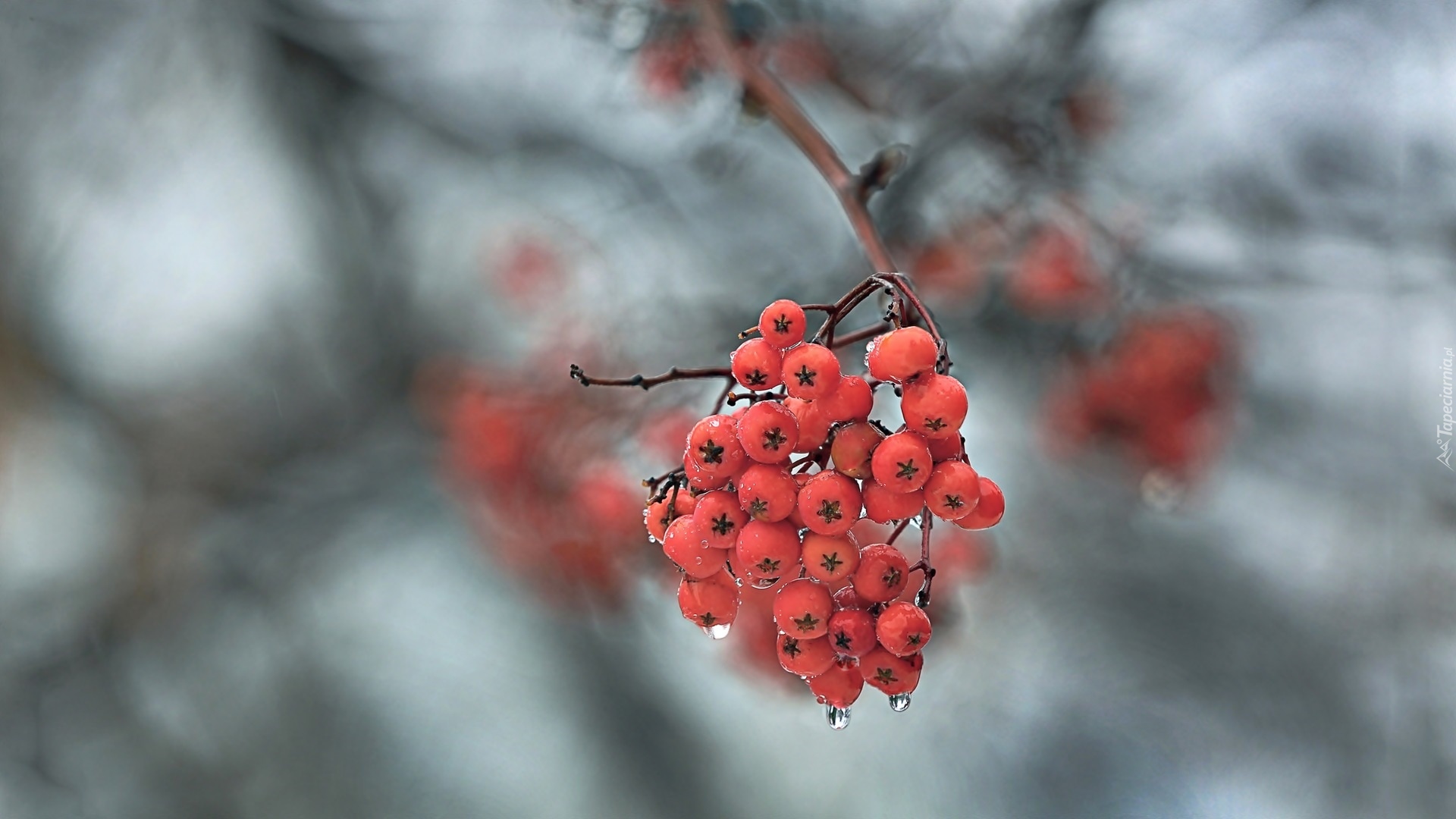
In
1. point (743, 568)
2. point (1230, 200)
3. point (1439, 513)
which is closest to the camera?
point (743, 568)

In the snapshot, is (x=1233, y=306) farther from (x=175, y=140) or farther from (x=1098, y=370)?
(x=175, y=140)

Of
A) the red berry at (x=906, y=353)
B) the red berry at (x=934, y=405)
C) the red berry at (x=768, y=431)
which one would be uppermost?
the red berry at (x=906, y=353)

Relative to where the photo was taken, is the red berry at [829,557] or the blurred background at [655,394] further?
the blurred background at [655,394]

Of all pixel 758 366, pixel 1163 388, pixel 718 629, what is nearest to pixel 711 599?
pixel 718 629

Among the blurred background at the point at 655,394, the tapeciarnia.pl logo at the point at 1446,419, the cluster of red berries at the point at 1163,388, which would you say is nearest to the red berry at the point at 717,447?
the blurred background at the point at 655,394

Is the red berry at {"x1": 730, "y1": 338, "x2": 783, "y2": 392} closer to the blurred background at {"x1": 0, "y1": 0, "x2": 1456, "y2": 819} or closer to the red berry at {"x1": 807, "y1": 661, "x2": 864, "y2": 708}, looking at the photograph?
the red berry at {"x1": 807, "y1": 661, "x2": 864, "y2": 708}

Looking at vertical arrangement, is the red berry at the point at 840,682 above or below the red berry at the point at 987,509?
below

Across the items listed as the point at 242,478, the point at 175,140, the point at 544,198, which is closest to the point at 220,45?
the point at 175,140

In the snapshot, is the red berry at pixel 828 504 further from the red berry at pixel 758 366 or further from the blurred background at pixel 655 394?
the blurred background at pixel 655 394

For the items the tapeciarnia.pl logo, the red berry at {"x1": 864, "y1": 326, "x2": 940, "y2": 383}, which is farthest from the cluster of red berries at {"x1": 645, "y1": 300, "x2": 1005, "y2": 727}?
the tapeciarnia.pl logo
